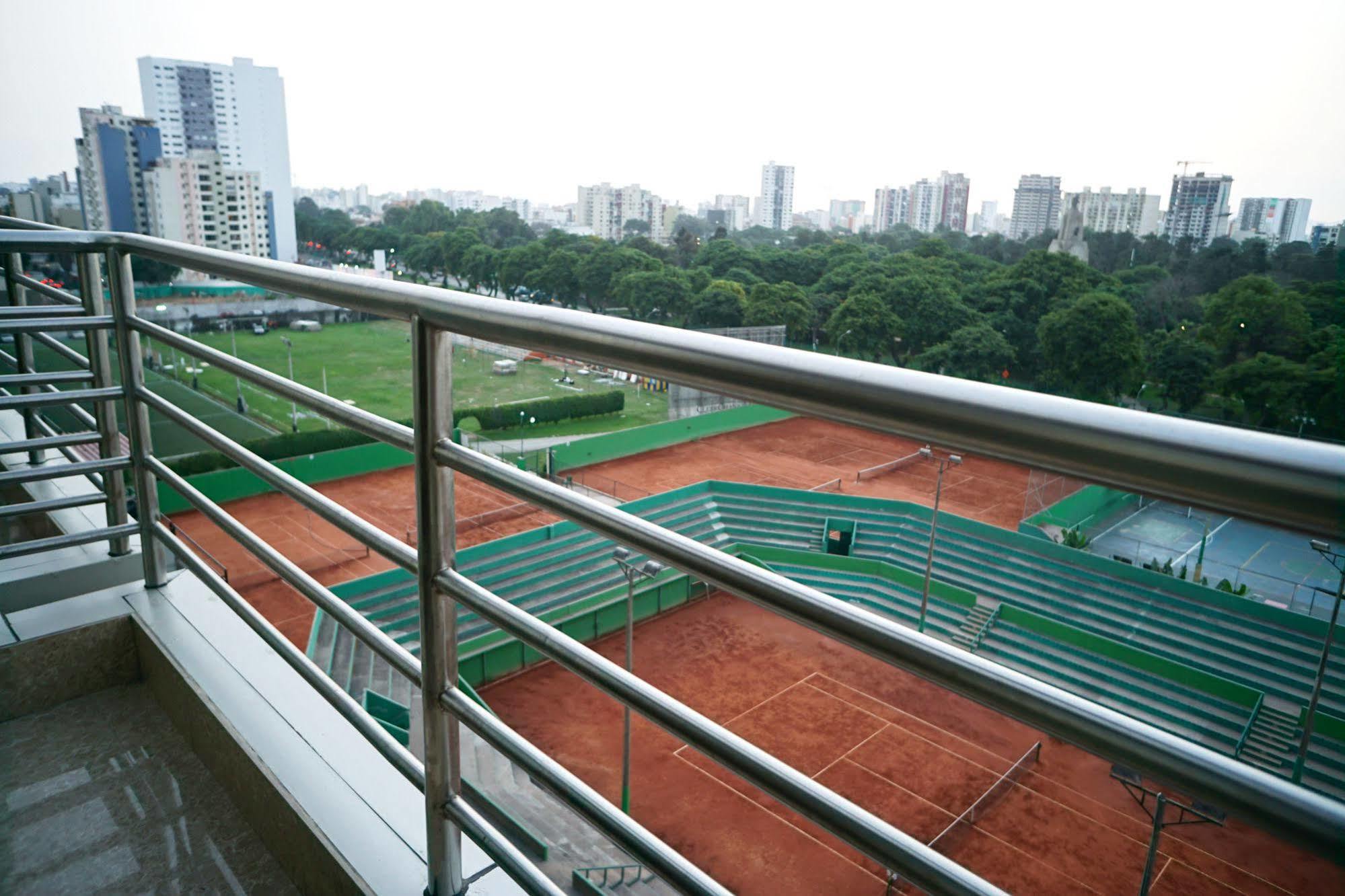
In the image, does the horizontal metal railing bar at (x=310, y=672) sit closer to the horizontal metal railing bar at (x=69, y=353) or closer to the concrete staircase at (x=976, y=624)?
the horizontal metal railing bar at (x=69, y=353)

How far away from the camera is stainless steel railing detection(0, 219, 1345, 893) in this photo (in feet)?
0.96

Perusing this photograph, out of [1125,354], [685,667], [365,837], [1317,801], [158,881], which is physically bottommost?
[685,667]

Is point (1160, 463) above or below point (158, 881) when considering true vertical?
above

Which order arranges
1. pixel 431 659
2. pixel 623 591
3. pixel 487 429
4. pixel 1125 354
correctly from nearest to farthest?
pixel 431 659
pixel 623 591
pixel 487 429
pixel 1125 354

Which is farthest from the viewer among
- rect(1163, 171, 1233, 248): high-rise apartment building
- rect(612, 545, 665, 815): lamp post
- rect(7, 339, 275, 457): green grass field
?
rect(1163, 171, 1233, 248): high-rise apartment building

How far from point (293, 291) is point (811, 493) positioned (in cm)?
1354

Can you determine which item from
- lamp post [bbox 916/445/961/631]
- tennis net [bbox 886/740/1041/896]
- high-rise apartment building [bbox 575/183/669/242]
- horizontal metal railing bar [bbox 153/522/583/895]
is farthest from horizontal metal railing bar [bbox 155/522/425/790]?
high-rise apartment building [bbox 575/183/669/242]

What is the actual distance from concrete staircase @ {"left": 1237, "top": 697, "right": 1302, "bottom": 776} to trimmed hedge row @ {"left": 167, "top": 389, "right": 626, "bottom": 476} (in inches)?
426

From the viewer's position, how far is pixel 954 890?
38 cm

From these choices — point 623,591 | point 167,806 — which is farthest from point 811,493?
point 167,806

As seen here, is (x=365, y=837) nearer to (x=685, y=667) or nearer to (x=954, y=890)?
(x=954, y=890)

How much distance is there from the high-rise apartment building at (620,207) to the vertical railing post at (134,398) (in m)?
56.8

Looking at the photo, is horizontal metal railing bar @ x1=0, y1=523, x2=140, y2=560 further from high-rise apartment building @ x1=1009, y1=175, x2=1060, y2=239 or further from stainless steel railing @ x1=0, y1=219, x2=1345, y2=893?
high-rise apartment building @ x1=1009, y1=175, x2=1060, y2=239

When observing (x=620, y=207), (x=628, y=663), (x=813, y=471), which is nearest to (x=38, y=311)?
(x=628, y=663)
